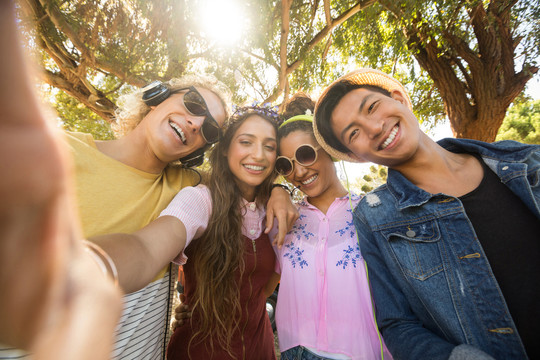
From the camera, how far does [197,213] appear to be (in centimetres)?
169

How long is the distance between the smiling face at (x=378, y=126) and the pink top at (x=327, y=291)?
0.48 metres

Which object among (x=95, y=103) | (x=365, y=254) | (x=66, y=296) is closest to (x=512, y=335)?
(x=365, y=254)

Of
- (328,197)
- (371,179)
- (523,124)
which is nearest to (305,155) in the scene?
(328,197)

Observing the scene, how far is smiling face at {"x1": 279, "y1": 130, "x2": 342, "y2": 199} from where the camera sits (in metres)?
2.05

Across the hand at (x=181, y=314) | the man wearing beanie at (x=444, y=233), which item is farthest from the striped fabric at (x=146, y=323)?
the man wearing beanie at (x=444, y=233)

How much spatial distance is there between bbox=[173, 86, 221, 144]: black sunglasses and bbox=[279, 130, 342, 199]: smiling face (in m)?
0.70

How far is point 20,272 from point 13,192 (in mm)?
132

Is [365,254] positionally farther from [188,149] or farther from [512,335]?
[188,149]

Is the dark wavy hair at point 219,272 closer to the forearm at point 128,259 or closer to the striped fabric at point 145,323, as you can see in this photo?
the striped fabric at point 145,323

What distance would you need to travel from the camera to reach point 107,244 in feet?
3.19

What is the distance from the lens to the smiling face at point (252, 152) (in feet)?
7.00

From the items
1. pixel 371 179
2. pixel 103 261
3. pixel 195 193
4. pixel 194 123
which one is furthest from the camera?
pixel 371 179

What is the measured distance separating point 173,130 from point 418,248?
196cm

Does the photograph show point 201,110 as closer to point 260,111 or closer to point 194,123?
point 194,123
